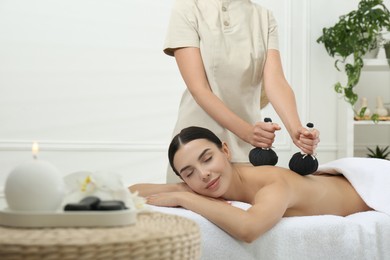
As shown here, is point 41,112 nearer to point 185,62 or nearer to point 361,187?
point 185,62

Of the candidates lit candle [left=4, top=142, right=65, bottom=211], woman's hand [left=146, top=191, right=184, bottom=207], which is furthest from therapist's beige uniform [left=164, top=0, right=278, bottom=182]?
lit candle [left=4, top=142, right=65, bottom=211]

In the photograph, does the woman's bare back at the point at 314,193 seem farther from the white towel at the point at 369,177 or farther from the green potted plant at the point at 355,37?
the green potted plant at the point at 355,37

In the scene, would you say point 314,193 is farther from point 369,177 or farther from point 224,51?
point 224,51

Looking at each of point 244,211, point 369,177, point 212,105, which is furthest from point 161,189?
point 369,177

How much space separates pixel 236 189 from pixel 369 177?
461 mm

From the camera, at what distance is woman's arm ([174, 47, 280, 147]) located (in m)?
2.05

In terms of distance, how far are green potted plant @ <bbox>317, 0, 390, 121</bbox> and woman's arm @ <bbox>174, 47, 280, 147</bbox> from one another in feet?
6.37

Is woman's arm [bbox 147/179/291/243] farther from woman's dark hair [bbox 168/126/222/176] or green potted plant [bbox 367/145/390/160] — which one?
green potted plant [bbox 367/145/390/160]

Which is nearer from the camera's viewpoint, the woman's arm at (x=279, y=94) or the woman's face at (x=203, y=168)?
the woman's face at (x=203, y=168)

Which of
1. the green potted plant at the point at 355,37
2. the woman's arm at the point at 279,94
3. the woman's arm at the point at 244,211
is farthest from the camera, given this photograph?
the green potted plant at the point at 355,37

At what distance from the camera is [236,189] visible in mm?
2033

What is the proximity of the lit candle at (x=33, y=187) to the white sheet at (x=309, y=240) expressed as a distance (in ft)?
2.06

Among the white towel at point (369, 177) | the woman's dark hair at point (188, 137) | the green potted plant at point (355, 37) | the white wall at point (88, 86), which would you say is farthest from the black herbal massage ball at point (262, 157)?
the green potted plant at point (355, 37)

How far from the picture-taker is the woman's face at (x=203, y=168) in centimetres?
193
